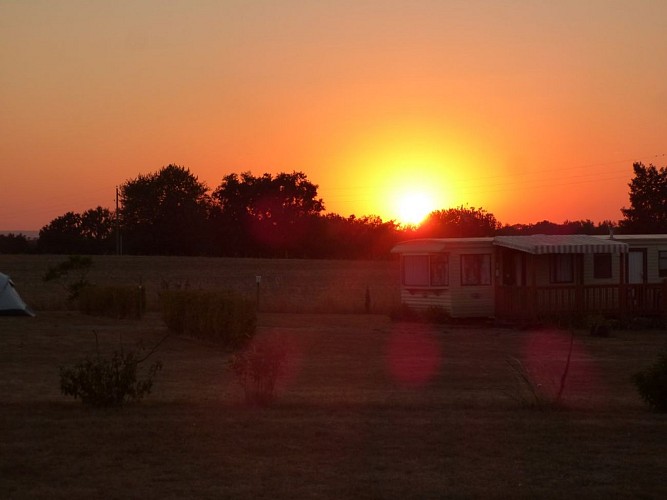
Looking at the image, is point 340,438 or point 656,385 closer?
point 340,438

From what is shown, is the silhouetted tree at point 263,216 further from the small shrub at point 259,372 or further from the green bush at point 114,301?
the small shrub at point 259,372

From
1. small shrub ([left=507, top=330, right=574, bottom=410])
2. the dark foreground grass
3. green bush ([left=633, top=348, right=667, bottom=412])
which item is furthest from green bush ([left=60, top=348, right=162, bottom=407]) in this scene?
green bush ([left=633, top=348, right=667, bottom=412])

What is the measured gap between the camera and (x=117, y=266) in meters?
65.5

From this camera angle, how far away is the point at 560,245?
27328 mm

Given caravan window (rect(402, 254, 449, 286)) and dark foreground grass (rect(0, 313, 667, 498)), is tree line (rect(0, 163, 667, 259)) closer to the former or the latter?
caravan window (rect(402, 254, 449, 286))

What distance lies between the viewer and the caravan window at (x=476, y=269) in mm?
28594

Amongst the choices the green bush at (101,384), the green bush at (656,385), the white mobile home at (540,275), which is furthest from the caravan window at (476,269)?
the green bush at (101,384)

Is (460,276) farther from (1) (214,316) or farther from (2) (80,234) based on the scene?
(2) (80,234)

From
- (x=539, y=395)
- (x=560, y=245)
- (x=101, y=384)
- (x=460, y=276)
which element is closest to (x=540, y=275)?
(x=560, y=245)

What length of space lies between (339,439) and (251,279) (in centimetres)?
4940

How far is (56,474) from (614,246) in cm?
2322

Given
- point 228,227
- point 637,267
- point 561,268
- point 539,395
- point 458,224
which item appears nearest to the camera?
point 539,395

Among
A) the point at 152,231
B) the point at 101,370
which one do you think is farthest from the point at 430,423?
the point at 152,231

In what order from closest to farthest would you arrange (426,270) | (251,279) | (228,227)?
(426,270), (251,279), (228,227)
